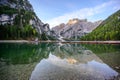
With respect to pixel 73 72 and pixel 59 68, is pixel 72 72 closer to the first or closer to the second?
pixel 73 72

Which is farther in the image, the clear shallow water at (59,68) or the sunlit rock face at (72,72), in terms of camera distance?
the clear shallow water at (59,68)

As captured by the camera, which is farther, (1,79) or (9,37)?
(9,37)

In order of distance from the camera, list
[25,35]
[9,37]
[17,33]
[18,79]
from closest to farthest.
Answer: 1. [18,79]
2. [9,37]
3. [17,33]
4. [25,35]

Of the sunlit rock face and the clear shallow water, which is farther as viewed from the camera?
the clear shallow water

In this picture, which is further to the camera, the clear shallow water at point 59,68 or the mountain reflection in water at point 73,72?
the clear shallow water at point 59,68

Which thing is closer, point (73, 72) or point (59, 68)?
point (73, 72)

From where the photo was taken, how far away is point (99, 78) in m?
23.8

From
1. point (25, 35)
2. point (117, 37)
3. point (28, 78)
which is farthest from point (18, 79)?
point (25, 35)

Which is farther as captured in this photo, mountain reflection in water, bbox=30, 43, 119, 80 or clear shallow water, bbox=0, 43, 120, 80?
clear shallow water, bbox=0, 43, 120, 80

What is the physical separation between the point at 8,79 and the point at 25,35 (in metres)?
178

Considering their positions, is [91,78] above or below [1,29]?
below

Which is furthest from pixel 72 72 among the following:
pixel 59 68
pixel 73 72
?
pixel 59 68

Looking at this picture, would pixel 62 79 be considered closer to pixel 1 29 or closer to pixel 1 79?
pixel 1 79

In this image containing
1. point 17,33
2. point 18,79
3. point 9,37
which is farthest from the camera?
point 17,33
